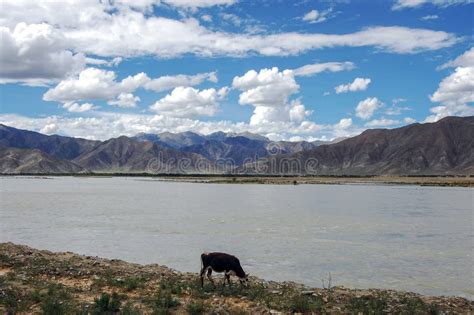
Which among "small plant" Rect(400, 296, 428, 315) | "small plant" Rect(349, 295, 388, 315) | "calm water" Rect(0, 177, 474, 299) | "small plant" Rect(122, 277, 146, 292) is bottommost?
"calm water" Rect(0, 177, 474, 299)

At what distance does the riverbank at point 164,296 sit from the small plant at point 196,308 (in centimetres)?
3

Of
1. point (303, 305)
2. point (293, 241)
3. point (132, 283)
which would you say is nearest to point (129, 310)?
point (132, 283)

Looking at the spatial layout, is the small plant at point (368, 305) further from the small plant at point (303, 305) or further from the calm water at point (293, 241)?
the calm water at point (293, 241)

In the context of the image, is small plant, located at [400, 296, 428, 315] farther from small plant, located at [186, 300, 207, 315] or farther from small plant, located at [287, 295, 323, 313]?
small plant, located at [186, 300, 207, 315]

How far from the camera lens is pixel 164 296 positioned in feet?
49.1

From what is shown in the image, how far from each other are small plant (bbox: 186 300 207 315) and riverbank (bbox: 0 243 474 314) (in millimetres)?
28

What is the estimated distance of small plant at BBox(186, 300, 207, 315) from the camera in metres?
13.7

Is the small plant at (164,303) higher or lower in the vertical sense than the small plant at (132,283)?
higher

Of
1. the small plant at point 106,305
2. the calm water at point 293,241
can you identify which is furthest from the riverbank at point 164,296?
the calm water at point 293,241

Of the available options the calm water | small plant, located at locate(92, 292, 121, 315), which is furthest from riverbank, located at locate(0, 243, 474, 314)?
the calm water

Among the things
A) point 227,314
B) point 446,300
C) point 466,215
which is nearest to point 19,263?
point 227,314

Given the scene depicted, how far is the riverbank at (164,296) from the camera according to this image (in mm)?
13859

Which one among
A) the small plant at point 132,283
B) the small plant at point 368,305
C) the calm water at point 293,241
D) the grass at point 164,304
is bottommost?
the calm water at point 293,241

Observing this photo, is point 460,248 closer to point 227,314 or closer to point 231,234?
point 231,234
